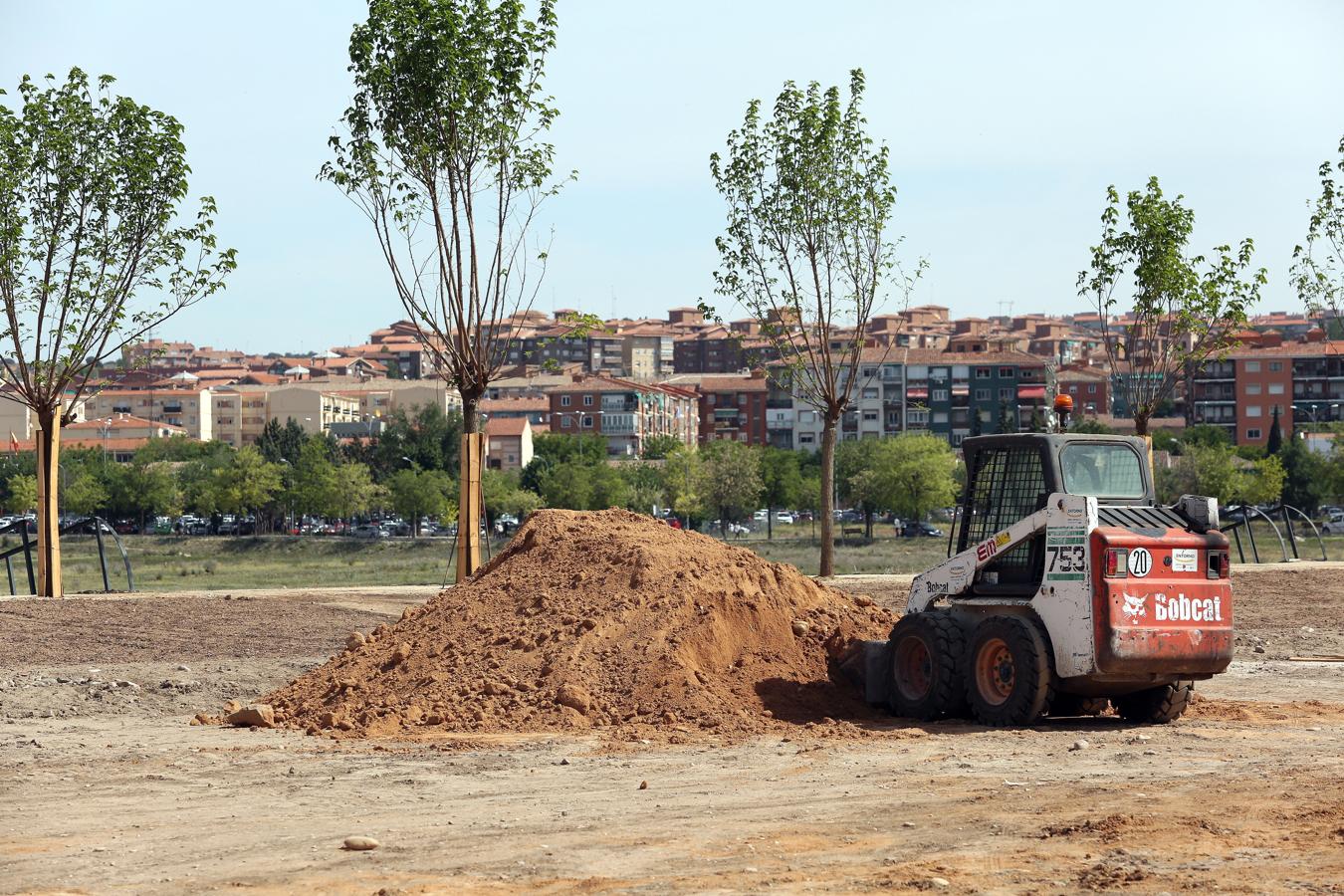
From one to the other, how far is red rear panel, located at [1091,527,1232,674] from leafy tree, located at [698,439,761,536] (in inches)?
3264

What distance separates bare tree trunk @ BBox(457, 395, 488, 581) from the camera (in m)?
25.1

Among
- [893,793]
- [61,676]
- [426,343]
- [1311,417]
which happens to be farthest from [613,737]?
[1311,417]

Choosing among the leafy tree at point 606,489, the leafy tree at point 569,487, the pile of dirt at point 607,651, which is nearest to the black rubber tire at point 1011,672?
the pile of dirt at point 607,651

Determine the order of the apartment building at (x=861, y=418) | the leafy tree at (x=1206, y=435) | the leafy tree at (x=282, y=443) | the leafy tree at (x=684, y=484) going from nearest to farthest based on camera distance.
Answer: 1. the leafy tree at (x=684, y=484)
2. the leafy tree at (x=1206, y=435)
3. the leafy tree at (x=282, y=443)
4. the apartment building at (x=861, y=418)

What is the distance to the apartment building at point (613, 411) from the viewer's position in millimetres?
176250

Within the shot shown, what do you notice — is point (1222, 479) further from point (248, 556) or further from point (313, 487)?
point (248, 556)

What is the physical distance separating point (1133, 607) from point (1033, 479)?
1.56m

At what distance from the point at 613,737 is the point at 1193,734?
5.17 metres

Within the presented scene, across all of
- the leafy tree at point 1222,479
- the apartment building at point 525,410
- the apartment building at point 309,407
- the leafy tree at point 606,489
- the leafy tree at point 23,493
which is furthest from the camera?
the apartment building at point 525,410

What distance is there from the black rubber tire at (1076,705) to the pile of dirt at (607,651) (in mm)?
1907

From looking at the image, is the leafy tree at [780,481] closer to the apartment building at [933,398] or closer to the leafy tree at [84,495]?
the leafy tree at [84,495]

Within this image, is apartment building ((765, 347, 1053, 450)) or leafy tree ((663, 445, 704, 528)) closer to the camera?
leafy tree ((663, 445, 704, 528))

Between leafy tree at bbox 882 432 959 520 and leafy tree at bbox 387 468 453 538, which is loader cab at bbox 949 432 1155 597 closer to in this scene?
leafy tree at bbox 882 432 959 520

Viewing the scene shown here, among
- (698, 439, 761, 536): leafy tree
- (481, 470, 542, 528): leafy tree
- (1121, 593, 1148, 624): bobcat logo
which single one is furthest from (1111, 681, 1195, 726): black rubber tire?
(481, 470, 542, 528): leafy tree
